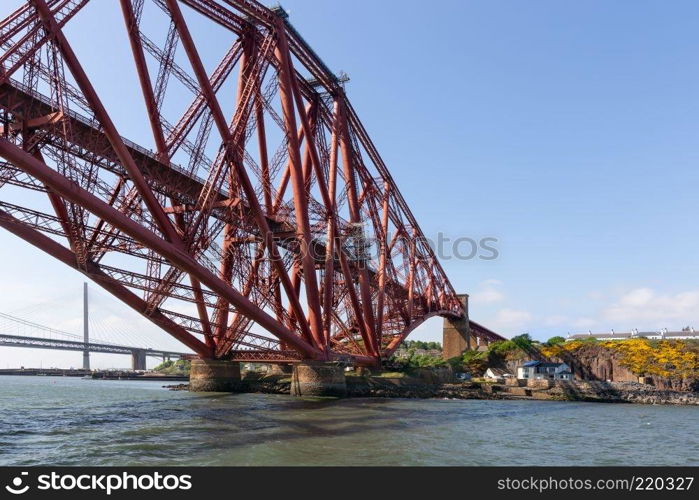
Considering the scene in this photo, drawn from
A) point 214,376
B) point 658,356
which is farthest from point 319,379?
point 658,356

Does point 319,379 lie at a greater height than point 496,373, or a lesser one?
greater

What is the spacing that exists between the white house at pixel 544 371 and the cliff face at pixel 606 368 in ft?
7.70

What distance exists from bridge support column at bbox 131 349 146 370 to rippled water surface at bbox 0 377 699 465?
14381cm

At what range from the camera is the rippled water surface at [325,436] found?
2023 cm

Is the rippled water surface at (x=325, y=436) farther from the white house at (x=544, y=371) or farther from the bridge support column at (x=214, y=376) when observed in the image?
the white house at (x=544, y=371)

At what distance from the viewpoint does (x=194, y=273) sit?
31.2 meters

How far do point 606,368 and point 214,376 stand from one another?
5055 centimetres

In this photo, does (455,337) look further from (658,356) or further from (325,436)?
(325,436)

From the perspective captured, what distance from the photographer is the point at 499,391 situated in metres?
63.8

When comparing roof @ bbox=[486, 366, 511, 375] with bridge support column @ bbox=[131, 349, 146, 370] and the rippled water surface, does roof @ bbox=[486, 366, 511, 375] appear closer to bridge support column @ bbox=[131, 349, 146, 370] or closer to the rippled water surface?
the rippled water surface

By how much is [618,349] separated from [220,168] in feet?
202
